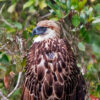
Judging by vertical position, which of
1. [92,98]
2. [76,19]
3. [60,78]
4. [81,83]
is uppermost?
[76,19]

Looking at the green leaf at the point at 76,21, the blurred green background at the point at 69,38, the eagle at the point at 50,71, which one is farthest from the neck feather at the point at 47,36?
the green leaf at the point at 76,21

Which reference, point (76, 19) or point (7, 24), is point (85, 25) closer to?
point (76, 19)

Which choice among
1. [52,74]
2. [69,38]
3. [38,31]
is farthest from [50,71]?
[69,38]

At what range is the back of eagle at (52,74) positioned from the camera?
4336 mm

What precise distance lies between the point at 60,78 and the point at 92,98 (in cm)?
102

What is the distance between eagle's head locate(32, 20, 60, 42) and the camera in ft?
15.4

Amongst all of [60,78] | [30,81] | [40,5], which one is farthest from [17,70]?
[40,5]

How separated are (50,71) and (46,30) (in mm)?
607

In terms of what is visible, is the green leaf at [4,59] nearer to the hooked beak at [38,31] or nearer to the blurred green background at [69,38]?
the blurred green background at [69,38]

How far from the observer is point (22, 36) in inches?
197

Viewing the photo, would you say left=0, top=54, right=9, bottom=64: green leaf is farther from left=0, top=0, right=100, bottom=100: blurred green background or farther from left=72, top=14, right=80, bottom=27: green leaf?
left=72, top=14, right=80, bottom=27: green leaf

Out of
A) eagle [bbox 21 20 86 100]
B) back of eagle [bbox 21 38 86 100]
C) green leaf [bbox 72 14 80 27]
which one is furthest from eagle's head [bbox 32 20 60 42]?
green leaf [bbox 72 14 80 27]

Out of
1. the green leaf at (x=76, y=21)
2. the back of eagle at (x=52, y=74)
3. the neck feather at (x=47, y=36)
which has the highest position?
the green leaf at (x=76, y=21)

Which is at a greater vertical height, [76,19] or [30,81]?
[76,19]
